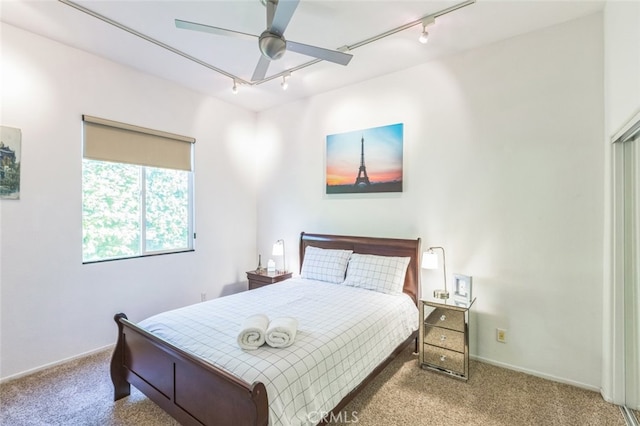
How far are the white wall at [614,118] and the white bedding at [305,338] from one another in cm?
143

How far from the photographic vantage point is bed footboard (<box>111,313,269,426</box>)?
1.44m

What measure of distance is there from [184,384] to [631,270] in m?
3.12

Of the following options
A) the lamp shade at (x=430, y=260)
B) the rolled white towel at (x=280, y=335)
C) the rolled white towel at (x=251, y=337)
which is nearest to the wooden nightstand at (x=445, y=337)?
the lamp shade at (x=430, y=260)

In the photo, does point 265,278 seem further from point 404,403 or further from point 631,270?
point 631,270

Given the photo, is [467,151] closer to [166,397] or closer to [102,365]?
[166,397]

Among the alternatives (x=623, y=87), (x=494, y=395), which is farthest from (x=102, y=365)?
(x=623, y=87)

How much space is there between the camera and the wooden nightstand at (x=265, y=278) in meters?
3.89

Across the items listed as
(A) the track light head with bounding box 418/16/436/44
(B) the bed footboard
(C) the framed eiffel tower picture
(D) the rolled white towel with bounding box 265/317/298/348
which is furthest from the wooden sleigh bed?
(A) the track light head with bounding box 418/16/436/44

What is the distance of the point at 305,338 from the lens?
1962 millimetres

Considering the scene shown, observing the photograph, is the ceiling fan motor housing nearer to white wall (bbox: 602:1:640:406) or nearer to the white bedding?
the white bedding

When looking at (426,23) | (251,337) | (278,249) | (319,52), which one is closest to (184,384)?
(251,337)

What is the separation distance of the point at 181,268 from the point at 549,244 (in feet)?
13.0

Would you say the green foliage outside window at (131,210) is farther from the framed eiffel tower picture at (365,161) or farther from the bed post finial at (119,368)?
the framed eiffel tower picture at (365,161)

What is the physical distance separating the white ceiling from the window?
794 millimetres
